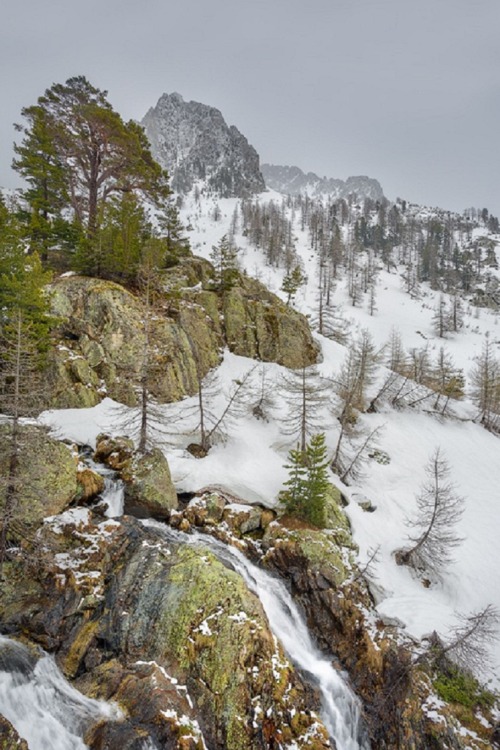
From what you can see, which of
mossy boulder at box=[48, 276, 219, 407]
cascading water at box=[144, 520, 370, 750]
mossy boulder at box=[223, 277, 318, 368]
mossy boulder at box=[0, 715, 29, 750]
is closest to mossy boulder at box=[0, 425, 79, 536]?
cascading water at box=[144, 520, 370, 750]

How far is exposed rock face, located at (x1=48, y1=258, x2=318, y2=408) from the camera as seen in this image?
20594mm

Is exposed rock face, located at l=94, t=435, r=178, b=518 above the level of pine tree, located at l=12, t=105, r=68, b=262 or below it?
below

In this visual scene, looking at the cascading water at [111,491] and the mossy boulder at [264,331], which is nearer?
the cascading water at [111,491]

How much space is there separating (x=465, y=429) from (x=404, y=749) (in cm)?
2738

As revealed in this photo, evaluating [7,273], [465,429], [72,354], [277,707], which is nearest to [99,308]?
[72,354]

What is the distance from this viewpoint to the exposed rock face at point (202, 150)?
136 metres

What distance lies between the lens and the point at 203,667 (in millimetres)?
10000

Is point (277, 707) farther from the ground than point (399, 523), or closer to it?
farther from the ground

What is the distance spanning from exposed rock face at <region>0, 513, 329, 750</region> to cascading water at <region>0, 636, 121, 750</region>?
0.28 metres

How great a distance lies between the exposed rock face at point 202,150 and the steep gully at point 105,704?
5564 inches

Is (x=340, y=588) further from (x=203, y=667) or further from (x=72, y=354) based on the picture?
(x=72, y=354)

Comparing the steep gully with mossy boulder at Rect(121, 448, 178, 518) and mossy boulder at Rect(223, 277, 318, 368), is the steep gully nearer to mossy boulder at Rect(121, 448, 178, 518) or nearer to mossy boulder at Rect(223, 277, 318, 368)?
mossy boulder at Rect(121, 448, 178, 518)

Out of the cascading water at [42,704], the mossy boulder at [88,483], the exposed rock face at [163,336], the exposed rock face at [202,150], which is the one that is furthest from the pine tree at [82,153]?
the exposed rock face at [202,150]

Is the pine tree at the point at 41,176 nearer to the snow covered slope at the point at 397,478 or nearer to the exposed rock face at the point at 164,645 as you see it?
the snow covered slope at the point at 397,478
